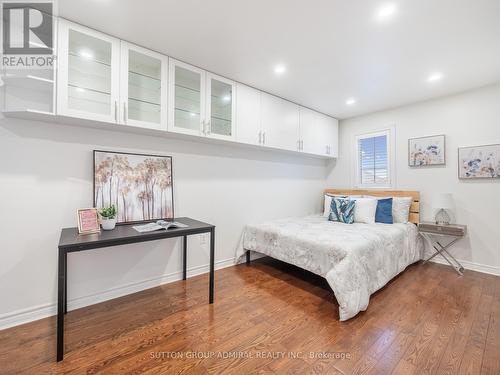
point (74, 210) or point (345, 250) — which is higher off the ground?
point (74, 210)

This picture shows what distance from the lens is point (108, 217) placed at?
81.4 inches

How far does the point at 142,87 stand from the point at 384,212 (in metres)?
3.56

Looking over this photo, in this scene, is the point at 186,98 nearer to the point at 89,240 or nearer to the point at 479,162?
the point at 89,240

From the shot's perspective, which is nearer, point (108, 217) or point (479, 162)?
point (108, 217)

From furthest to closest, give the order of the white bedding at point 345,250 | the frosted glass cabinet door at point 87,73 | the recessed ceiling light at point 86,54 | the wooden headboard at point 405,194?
the wooden headboard at point 405,194, the white bedding at point 345,250, the recessed ceiling light at point 86,54, the frosted glass cabinet door at point 87,73

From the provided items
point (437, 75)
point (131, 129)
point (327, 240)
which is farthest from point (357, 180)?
point (131, 129)

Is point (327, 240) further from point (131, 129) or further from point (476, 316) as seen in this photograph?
point (131, 129)

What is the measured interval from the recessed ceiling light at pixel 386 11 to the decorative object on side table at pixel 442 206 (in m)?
2.53

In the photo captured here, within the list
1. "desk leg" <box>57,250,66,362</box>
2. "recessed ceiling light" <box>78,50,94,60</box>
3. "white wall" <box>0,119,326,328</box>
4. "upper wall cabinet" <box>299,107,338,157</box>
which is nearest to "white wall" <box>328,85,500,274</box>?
"upper wall cabinet" <box>299,107,338,157</box>

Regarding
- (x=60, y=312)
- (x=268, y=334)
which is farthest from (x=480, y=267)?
(x=60, y=312)

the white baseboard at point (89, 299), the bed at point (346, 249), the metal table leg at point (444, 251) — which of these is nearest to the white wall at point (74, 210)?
the white baseboard at point (89, 299)

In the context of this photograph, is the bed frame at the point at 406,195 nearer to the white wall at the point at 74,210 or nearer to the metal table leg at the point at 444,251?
the metal table leg at the point at 444,251

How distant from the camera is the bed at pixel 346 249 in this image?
2.06 m

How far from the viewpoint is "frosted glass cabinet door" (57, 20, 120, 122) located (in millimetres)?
1825
